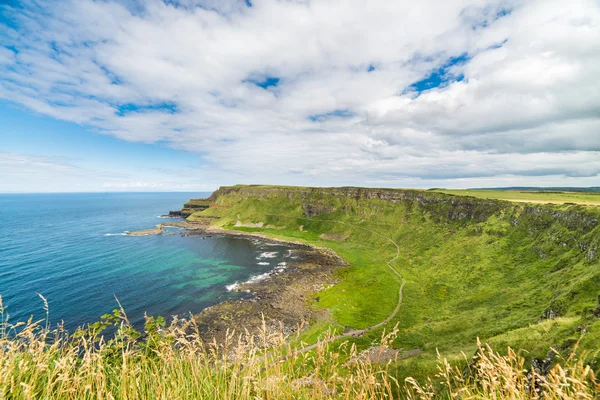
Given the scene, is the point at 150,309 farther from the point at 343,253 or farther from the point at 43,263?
the point at 343,253

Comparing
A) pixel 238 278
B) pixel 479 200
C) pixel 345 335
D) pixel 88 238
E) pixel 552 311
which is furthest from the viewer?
pixel 88 238

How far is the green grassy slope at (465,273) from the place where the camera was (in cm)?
3259

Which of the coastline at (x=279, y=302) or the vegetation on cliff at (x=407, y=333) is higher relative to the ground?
the vegetation on cliff at (x=407, y=333)

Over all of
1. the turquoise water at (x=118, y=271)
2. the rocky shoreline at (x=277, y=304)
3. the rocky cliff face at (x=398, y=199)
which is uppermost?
the rocky cliff face at (x=398, y=199)

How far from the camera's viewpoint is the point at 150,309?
2290 inches

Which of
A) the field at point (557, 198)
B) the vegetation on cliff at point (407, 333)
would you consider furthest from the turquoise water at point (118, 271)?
the field at point (557, 198)

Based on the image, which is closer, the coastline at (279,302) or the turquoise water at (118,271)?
the coastline at (279,302)

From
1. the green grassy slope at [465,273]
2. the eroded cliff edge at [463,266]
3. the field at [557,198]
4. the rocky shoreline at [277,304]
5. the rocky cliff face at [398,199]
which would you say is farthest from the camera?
the rocky cliff face at [398,199]

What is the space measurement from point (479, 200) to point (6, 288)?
155 m

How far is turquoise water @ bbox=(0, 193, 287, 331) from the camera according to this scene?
57656mm

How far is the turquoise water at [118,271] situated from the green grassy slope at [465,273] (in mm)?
31868

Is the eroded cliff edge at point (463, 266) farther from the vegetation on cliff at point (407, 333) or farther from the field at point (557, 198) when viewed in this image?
the field at point (557, 198)

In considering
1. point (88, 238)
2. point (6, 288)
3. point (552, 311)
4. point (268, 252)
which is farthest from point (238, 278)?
point (88, 238)

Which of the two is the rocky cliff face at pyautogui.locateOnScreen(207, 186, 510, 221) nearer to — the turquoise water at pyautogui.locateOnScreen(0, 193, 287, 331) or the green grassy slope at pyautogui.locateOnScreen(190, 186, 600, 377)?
the green grassy slope at pyautogui.locateOnScreen(190, 186, 600, 377)
